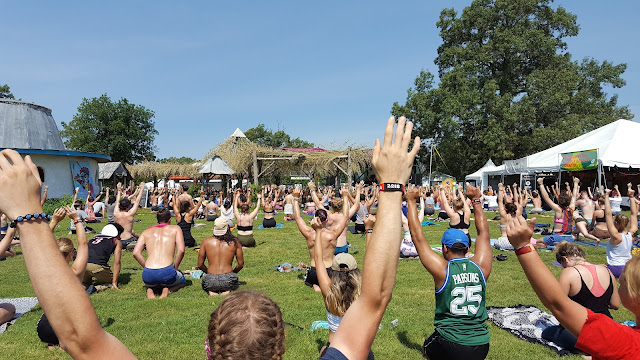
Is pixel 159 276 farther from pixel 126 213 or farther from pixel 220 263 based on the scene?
pixel 126 213

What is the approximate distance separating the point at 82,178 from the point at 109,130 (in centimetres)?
2845

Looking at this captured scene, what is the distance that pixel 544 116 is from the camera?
112 ft

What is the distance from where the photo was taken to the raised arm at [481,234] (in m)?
3.90

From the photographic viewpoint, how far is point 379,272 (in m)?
1.62

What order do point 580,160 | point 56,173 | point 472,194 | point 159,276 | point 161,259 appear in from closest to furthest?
1. point 472,194
2. point 159,276
3. point 161,259
4. point 580,160
5. point 56,173

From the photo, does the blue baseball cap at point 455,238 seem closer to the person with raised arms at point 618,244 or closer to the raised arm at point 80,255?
the raised arm at point 80,255

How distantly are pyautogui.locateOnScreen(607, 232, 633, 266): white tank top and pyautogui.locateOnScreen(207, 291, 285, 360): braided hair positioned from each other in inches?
326

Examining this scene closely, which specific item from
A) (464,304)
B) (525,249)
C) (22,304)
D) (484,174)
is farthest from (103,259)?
(484,174)

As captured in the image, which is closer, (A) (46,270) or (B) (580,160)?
(A) (46,270)

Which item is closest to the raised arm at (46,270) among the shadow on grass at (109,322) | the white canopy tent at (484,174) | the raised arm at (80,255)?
the raised arm at (80,255)

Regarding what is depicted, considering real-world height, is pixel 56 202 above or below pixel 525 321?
above

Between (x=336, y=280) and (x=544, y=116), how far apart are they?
119 ft

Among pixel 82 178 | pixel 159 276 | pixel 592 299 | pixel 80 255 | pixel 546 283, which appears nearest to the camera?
pixel 546 283

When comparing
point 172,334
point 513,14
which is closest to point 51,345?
point 172,334
